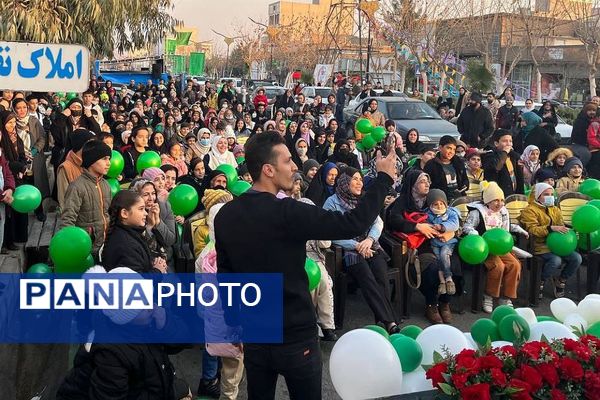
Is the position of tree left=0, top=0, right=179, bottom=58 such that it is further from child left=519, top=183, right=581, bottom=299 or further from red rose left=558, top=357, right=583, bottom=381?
red rose left=558, top=357, right=583, bottom=381

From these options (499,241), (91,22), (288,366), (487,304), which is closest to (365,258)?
(499,241)

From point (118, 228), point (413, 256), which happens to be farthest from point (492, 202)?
point (118, 228)

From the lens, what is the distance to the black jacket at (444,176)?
24.6 ft

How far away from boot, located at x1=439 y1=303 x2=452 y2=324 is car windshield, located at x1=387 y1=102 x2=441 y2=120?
9.33 meters

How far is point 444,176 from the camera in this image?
7500 millimetres

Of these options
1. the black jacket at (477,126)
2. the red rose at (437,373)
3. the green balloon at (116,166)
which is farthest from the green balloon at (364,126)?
the red rose at (437,373)

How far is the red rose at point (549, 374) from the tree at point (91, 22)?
8338 millimetres

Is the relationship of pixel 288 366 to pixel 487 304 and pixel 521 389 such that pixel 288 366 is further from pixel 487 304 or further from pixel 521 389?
pixel 487 304

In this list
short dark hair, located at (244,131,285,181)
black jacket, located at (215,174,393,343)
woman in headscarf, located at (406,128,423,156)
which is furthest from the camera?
woman in headscarf, located at (406,128,423,156)

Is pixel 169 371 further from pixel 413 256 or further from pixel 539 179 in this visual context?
pixel 539 179

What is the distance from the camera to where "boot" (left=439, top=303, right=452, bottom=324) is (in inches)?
241

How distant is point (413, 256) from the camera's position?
608 centimetres

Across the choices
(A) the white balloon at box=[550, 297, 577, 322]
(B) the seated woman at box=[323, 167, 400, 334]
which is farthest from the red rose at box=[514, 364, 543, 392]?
(B) the seated woman at box=[323, 167, 400, 334]
